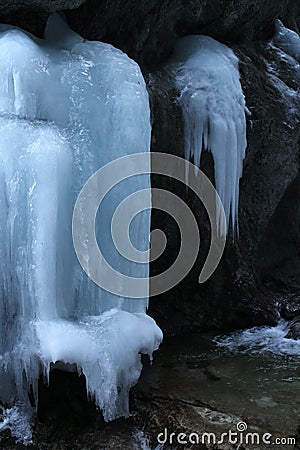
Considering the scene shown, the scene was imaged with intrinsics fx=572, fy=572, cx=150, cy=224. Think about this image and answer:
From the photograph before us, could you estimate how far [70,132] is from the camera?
3465mm

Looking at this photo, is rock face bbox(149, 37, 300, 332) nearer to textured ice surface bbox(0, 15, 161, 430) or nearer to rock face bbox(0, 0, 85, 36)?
rock face bbox(0, 0, 85, 36)

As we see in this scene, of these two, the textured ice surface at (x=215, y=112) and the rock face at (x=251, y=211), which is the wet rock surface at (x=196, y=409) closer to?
the rock face at (x=251, y=211)

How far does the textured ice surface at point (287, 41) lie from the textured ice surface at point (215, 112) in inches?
48.7

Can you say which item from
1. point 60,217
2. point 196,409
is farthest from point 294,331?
point 60,217

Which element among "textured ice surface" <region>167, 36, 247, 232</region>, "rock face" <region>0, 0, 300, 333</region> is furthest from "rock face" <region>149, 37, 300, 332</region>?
"textured ice surface" <region>167, 36, 247, 232</region>

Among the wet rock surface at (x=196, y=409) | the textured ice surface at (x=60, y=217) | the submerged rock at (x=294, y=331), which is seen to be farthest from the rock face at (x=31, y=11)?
the submerged rock at (x=294, y=331)

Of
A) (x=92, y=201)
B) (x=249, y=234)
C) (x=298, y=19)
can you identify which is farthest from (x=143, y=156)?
(x=298, y=19)

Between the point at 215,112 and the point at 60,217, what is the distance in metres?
1.92

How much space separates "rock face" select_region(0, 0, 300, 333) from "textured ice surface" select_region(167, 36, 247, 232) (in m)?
0.09

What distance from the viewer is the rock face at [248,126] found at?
4.50 metres

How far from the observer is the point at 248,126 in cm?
502

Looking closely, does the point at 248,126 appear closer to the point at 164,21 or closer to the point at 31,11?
the point at 164,21

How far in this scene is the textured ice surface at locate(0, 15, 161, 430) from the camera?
125 inches

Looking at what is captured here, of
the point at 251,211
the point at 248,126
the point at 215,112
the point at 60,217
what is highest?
the point at 215,112
